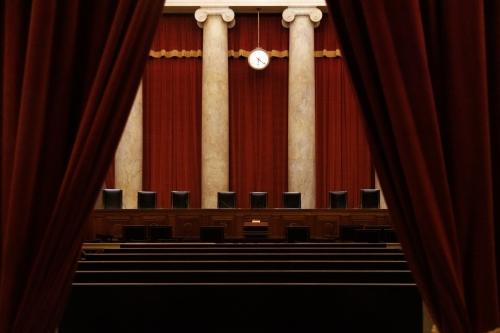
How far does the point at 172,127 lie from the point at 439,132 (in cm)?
921

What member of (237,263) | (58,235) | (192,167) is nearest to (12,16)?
(58,235)

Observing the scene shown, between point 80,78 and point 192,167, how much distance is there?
8704mm

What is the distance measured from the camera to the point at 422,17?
2037 mm

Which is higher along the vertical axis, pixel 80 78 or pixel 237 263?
→ pixel 80 78

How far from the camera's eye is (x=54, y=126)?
1964mm

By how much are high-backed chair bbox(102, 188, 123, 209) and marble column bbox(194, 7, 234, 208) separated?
2.06 m

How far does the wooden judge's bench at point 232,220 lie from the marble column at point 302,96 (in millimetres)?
1868

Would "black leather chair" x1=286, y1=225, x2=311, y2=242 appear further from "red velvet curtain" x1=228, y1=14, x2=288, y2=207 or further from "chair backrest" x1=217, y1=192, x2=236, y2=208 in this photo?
"red velvet curtain" x1=228, y1=14, x2=288, y2=207

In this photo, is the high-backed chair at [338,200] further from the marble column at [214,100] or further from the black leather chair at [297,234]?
the marble column at [214,100]

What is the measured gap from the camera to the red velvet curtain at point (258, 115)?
10.6 metres

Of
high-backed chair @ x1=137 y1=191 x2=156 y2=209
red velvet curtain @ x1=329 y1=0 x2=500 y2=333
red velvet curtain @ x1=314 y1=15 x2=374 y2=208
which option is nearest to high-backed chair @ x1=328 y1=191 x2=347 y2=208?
red velvet curtain @ x1=314 y1=15 x2=374 y2=208

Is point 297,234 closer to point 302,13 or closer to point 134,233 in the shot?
point 134,233

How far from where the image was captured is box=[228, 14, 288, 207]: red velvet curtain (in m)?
10.6

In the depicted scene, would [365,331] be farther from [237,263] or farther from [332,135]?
[332,135]
